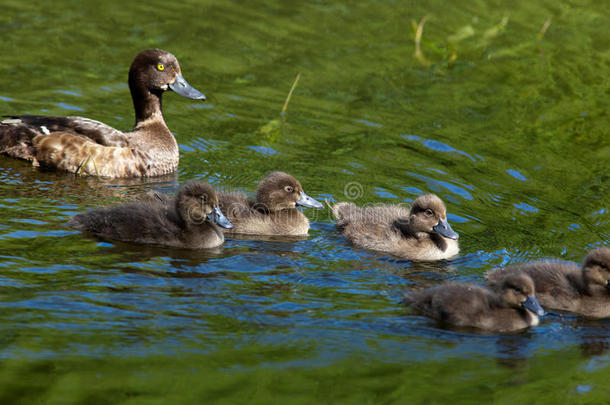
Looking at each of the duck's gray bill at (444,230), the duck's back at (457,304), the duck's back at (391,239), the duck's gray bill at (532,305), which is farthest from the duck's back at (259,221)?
the duck's gray bill at (532,305)

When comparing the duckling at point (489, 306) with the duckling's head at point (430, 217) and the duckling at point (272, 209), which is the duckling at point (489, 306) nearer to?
the duckling's head at point (430, 217)

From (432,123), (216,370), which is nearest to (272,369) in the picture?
(216,370)

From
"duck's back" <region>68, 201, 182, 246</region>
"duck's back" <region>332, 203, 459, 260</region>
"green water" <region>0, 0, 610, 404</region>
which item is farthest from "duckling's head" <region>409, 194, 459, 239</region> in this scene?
"duck's back" <region>68, 201, 182, 246</region>

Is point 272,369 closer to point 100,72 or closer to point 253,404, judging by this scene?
point 253,404

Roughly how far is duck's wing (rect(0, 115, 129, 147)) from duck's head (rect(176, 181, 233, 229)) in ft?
7.97

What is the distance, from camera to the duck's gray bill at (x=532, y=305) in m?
6.55

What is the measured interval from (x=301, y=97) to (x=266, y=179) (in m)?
4.03

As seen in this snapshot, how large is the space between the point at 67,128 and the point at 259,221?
2.95 meters

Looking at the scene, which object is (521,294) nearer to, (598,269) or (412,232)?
(598,269)

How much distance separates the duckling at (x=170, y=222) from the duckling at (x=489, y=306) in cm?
219

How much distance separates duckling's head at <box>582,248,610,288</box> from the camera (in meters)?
6.96

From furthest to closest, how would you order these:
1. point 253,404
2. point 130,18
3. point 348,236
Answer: point 130,18, point 348,236, point 253,404

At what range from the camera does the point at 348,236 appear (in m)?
8.39

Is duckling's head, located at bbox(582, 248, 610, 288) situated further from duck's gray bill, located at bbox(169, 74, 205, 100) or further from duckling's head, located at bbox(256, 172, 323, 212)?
duck's gray bill, located at bbox(169, 74, 205, 100)
